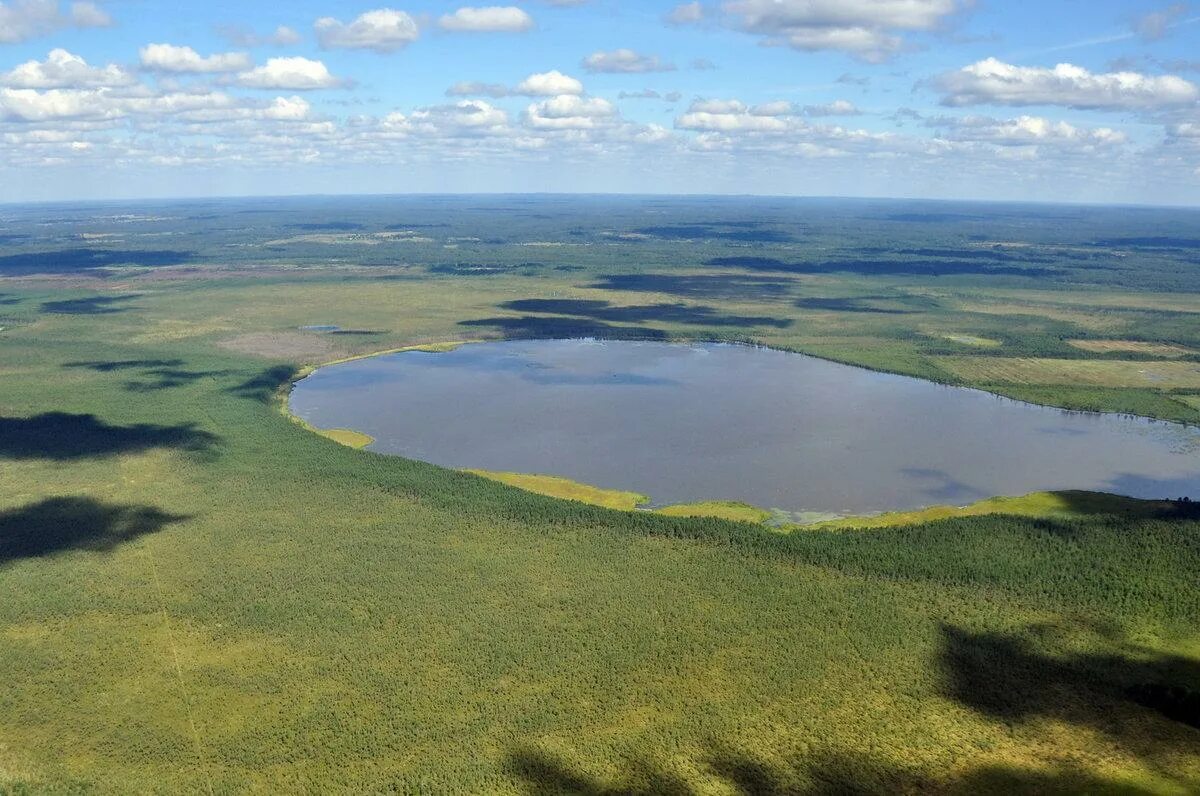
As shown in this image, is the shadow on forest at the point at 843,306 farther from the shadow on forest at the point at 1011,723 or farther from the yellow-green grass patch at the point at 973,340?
the shadow on forest at the point at 1011,723

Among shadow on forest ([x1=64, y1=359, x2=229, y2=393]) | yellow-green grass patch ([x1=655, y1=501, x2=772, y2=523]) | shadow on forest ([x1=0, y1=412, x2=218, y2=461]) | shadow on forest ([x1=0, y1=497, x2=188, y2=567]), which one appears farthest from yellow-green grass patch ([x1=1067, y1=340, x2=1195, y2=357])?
shadow on forest ([x1=0, y1=497, x2=188, y2=567])

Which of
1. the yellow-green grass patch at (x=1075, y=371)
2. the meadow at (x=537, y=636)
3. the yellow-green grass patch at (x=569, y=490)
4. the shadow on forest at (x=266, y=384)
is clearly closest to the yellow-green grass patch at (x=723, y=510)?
the yellow-green grass patch at (x=569, y=490)

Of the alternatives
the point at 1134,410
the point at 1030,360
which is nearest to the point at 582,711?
the point at 1134,410

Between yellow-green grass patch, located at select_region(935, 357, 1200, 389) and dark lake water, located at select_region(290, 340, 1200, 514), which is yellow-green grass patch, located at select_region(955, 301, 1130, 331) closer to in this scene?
yellow-green grass patch, located at select_region(935, 357, 1200, 389)

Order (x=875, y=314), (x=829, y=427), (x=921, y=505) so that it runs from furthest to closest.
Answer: (x=875, y=314), (x=829, y=427), (x=921, y=505)

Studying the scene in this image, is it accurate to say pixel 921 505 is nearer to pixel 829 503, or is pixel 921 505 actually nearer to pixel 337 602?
pixel 829 503

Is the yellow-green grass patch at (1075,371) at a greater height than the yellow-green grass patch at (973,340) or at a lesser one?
lesser
